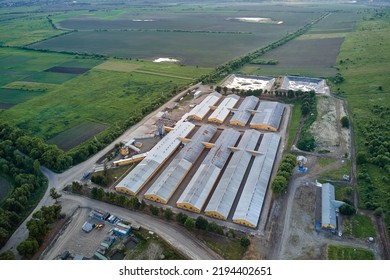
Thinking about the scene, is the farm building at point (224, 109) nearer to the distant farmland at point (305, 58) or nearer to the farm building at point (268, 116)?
the farm building at point (268, 116)

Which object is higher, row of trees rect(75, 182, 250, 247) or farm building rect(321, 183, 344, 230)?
farm building rect(321, 183, 344, 230)

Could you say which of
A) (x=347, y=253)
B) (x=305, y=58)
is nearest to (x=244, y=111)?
(x=347, y=253)

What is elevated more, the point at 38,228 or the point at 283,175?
the point at 283,175

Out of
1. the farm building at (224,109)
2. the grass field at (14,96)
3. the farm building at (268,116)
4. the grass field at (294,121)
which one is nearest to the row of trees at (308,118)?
the grass field at (294,121)

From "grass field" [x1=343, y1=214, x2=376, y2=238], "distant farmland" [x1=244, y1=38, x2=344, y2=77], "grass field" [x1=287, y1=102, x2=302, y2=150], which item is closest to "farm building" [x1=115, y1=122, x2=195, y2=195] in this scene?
"grass field" [x1=287, y1=102, x2=302, y2=150]

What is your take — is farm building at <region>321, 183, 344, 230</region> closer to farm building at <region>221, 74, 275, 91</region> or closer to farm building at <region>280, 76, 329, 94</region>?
farm building at <region>280, 76, 329, 94</region>

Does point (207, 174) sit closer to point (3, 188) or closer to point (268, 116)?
point (268, 116)
